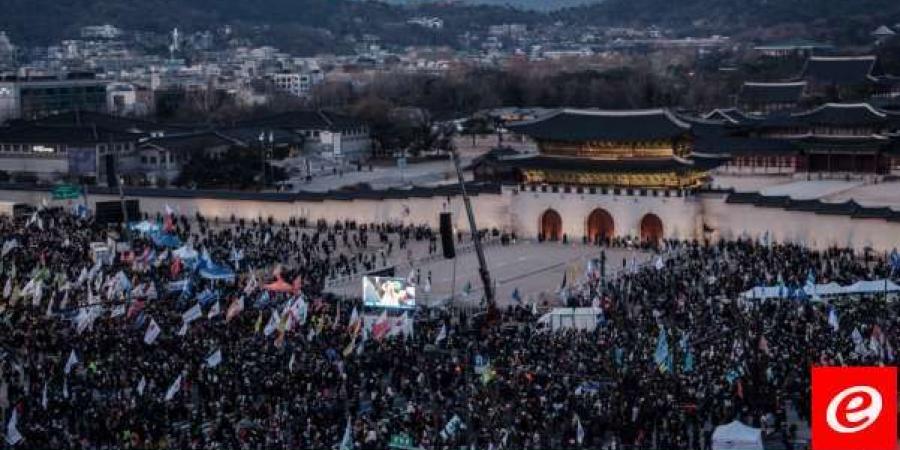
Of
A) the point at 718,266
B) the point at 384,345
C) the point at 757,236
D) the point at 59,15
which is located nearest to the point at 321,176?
the point at 757,236

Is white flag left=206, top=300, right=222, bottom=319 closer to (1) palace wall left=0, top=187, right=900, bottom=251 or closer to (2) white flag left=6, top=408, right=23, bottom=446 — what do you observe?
(2) white flag left=6, top=408, right=23, bottom=446

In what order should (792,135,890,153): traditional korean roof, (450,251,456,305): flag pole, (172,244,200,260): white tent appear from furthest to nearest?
(792,135,890,153): traditional korean roof, (172,244,200,260): white tent, (450,251,456,305): flag pole

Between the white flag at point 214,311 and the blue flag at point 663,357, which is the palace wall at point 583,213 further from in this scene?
the white flag at point 214,311

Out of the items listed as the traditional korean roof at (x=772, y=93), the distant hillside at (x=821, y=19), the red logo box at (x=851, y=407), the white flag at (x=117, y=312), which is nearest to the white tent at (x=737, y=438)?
the red logo box at (x=851, y=407)

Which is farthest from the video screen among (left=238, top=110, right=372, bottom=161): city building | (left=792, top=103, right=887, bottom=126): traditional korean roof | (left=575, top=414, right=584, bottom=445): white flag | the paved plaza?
(left=238, top=110, right=372, bottom=161): city building

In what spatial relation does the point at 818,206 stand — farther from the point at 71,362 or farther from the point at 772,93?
the point at 772,93
